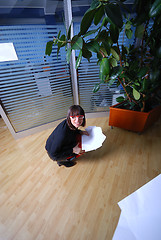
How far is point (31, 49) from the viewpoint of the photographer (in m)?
1.27

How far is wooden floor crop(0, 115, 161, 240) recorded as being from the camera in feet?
2.60

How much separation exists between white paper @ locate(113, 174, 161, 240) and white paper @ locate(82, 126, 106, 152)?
67 centimetres

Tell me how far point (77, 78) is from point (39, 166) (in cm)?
139

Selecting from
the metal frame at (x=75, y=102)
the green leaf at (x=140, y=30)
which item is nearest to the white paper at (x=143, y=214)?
the green leaf at (x=140, y=30)

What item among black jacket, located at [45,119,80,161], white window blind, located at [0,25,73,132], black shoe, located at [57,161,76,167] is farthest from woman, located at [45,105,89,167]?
white window blind, located at [0,25,73,132]

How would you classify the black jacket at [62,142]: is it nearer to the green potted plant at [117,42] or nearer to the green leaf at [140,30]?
the green potted plant at [117,42]

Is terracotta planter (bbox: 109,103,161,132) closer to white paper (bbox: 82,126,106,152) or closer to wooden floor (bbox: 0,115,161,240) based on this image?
wooden floor (bbox: 0,115,161,240)

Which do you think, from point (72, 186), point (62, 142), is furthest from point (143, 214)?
point (72, 186)

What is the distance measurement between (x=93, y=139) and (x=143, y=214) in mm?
821

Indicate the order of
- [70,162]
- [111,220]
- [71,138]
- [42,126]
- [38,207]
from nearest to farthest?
[111,220], [38,207], [71,138], [70,162], [42,126]

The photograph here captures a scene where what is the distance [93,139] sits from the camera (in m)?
1.12

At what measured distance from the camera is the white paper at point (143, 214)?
0.89 feet

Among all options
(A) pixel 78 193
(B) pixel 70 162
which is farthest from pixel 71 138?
(A) pixel 78 193

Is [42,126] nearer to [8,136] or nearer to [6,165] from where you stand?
[8,136]
